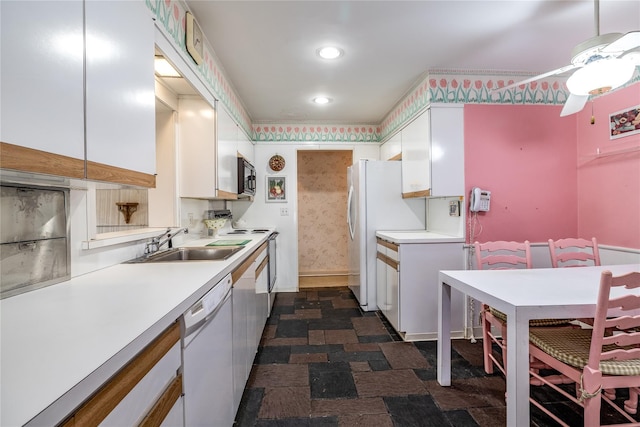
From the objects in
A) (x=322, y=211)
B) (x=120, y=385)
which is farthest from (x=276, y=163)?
(x=120, y=385)

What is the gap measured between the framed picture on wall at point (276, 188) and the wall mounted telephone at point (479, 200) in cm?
239

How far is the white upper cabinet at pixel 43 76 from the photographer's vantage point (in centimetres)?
64

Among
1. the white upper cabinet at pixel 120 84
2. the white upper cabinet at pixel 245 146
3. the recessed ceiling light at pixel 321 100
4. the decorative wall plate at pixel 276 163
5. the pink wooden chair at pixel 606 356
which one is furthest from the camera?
the decorative wall plate at pixel 276 163

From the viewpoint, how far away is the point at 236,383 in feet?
5.08

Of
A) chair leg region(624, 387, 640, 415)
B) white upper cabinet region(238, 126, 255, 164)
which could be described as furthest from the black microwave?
chair leg region(624, 387, 640, 415)

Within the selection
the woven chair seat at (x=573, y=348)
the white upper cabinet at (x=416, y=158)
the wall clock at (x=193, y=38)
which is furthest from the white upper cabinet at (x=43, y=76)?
the white upper cabinet at (x=416, y=158)

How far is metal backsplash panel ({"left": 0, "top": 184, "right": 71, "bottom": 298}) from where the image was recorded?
0.93 m

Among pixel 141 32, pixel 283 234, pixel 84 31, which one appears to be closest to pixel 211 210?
pixel 283 234

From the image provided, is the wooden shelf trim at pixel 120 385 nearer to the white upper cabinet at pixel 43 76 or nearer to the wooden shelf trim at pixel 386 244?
the white upper cabinet at pixel 43 76

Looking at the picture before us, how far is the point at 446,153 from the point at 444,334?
5.14ft

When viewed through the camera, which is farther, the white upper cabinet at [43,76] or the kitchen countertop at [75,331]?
the white upper cabinet at [43,76]

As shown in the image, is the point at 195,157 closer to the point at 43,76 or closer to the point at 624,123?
the point at 43,76

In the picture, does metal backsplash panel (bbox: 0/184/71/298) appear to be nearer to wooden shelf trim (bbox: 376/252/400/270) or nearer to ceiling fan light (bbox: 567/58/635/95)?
wooden shelf trim (bbox: 376/252/400/270)

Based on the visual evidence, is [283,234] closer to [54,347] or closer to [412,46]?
[412,46]
